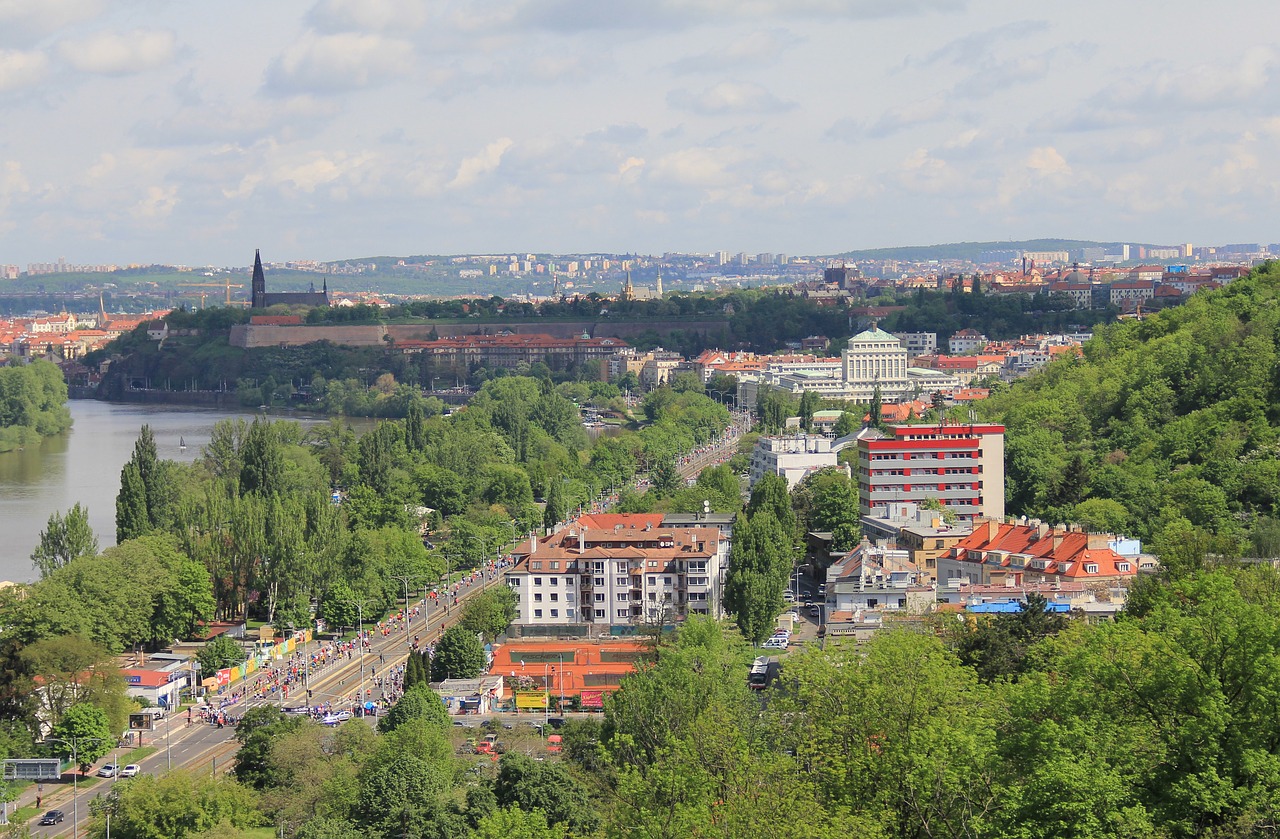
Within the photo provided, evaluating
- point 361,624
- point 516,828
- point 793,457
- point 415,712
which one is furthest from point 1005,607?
point 793,457

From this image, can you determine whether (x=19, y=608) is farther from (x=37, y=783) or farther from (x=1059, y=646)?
(x=1059, y=646)

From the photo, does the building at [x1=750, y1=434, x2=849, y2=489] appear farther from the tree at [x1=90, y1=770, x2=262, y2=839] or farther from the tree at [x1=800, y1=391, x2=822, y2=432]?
the tree at [x1=90, y1=770, x2=262, y2=839]

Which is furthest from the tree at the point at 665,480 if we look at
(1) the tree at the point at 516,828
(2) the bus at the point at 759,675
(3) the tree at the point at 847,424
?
(1) the tree at the point at 516,828

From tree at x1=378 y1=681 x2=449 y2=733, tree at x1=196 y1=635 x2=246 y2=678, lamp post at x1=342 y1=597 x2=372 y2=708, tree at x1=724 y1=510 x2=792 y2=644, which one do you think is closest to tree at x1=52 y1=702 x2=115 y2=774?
tree at x1=378 y1=681 x2=449 y2=733

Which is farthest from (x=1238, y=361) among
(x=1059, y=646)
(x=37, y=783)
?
(x=37, y=783)

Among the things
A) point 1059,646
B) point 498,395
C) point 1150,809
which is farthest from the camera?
point 498,395

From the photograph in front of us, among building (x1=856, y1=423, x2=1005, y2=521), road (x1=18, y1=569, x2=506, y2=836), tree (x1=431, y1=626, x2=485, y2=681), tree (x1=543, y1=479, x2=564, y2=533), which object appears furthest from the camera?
tree (x1=543, y1=479, x2=564, y2=533)

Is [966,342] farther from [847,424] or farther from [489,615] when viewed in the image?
[489,615]
